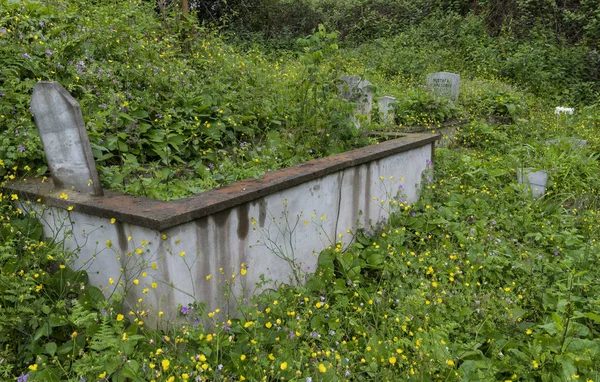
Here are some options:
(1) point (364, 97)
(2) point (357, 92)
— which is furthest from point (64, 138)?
(1) point (364, 97)

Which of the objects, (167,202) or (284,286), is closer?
(167,202)

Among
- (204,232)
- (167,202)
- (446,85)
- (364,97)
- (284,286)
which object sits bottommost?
(284,286)

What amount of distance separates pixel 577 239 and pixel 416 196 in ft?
5.14

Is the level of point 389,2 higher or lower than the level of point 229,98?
higher

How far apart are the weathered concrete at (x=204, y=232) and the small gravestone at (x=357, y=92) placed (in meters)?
1.52

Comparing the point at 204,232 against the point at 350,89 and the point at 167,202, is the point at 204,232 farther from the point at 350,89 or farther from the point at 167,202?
the point at 350,89

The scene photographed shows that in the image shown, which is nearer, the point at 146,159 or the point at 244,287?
the point at 244,287

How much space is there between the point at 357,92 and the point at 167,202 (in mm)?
3244

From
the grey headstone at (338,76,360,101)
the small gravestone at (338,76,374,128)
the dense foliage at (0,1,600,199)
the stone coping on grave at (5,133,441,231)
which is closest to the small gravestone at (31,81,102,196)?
the stone coping on grave at (5,133,441,231)

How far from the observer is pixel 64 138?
295 centimetres

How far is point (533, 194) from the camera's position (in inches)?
219

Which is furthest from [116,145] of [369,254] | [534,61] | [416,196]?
[534,61]

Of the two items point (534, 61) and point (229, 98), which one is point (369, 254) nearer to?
point (229, 98)

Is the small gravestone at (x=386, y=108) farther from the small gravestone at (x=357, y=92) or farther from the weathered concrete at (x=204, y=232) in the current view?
the weathered concrete at (x=204, y=232)
